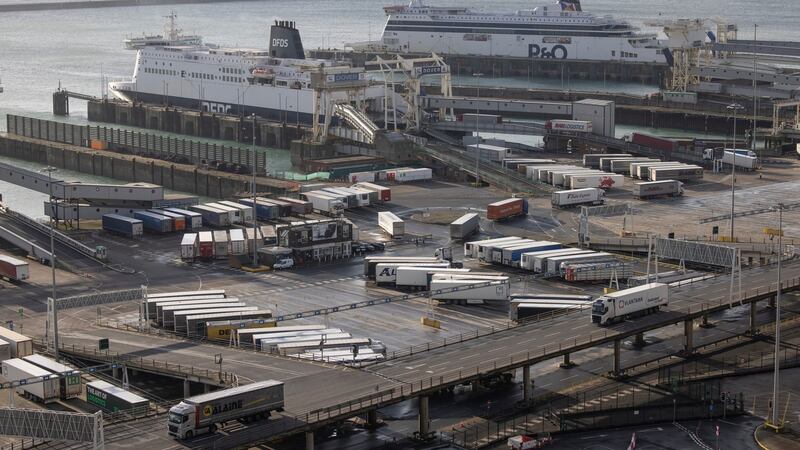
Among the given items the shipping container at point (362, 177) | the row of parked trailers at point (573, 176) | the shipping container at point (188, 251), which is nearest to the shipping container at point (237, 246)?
the shipping container at point (188, 251)

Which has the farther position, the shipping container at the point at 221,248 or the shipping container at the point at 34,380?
the shipping container at the point at 221,248

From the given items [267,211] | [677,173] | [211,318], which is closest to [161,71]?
[267,211]

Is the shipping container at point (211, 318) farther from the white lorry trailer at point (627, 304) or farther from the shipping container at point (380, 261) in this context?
the white lorry trailer at point (627, 304)

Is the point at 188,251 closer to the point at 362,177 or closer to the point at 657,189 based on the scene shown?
the point at 362,177

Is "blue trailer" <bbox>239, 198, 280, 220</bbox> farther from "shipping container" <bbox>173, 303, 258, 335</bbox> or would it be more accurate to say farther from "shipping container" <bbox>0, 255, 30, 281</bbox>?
"shipping container" <bbox>173, 303, 258, 335</bbox>

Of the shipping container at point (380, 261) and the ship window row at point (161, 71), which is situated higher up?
the ship window row at point (161, 71)
